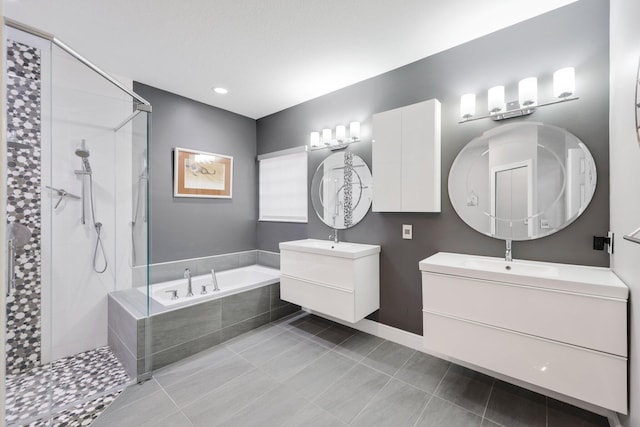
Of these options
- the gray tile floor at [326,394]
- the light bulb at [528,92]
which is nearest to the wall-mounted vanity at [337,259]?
the gray tile floor at [326,394]

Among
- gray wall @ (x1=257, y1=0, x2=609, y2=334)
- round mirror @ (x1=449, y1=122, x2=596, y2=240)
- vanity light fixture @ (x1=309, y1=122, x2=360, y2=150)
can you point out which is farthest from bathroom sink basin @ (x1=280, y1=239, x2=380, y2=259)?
vanity light fixture @ (x1=309, y1=122, x2=360, y2=150)

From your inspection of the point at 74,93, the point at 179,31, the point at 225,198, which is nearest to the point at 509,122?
the point at 179,31

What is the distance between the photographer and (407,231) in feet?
8.16

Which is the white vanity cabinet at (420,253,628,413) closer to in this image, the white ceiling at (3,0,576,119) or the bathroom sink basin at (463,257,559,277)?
the bathroom sink basin at (463,257,559,277)

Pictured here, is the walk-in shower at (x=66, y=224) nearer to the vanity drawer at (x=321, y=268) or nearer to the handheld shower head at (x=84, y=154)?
the handheld shower head at (x=84, y=154)

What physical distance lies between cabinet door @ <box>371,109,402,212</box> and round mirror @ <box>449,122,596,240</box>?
1.47 feet

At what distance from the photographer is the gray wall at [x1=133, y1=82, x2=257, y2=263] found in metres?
2.99

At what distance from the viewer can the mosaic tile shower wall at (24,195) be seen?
183 centimetres

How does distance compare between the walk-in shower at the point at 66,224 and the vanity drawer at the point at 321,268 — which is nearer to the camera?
the walk-in shower at the point at 66,224

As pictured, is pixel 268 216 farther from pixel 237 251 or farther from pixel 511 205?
pixel 511 205

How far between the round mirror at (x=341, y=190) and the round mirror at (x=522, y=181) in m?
0.89

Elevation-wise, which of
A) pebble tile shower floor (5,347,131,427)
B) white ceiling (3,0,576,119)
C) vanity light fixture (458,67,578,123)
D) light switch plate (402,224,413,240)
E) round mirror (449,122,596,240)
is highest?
white ceiling (3,0,576,119)

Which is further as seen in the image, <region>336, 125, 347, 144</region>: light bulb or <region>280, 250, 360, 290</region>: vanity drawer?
<region>336, 125, 347, 144</region>: light bulb

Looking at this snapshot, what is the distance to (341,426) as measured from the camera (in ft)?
5.17
